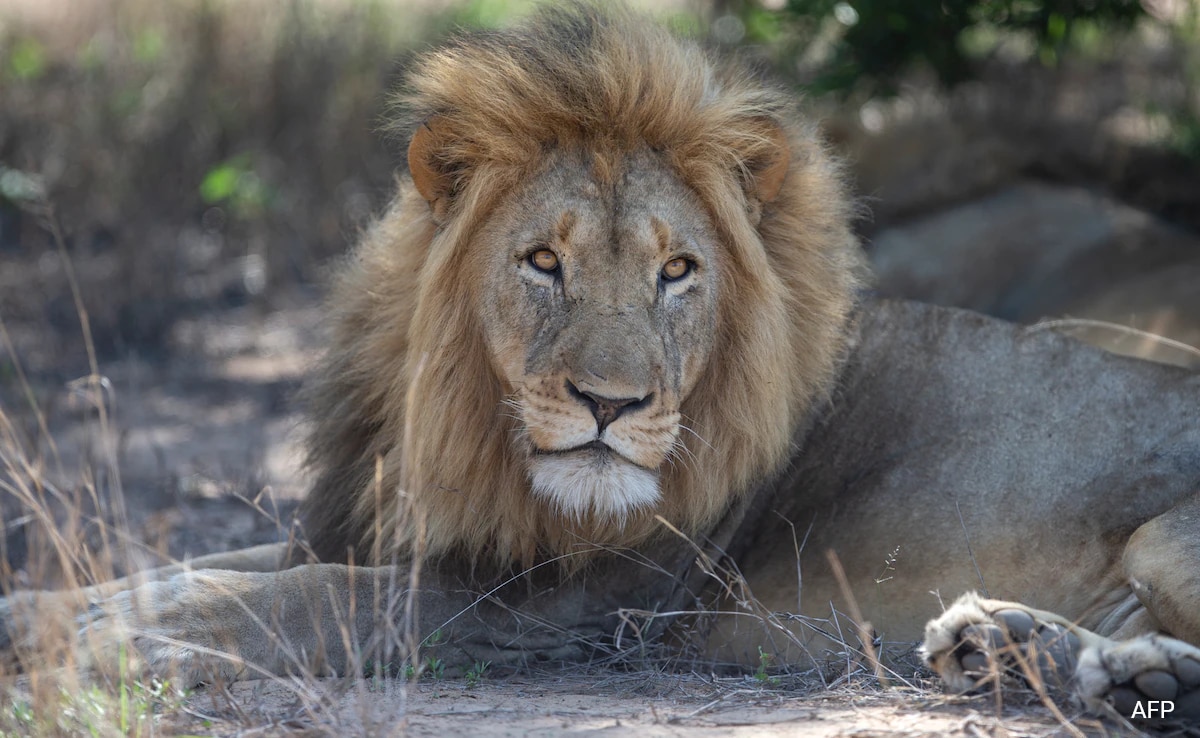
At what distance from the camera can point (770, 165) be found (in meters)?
3.92

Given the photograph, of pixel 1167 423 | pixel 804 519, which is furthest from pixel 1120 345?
pixel 804 519

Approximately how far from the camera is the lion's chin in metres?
3.39

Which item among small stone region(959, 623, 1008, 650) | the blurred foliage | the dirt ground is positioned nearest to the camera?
→ the dirt ground

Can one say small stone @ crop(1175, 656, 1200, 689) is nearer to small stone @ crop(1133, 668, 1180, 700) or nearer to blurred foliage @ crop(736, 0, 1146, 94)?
small stone @ crop(1133, 668, 1180, 700)

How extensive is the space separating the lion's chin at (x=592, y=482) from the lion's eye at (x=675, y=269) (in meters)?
0.57

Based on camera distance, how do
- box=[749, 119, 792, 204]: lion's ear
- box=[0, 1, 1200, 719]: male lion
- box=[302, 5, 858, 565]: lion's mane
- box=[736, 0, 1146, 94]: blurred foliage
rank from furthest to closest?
1. box=[736, 0, 1146, 94]: blurred foliage
2. box=[749, 119, 792, 204]: lion's ear
3. box=[302, 5, 858, 565]: lion's mane
4. box=[0, 1, 1200, 719]: male lion

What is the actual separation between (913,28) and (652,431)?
404cm

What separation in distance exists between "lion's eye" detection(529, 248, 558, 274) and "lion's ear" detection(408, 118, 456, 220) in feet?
1.28

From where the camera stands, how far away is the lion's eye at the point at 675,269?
3654 mm

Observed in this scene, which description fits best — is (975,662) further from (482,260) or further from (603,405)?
(482,260)

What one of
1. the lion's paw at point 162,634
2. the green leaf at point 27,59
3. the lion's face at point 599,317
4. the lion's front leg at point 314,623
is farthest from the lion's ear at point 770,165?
the green leaf at point 27,59

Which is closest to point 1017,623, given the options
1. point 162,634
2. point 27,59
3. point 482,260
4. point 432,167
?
point 482,260

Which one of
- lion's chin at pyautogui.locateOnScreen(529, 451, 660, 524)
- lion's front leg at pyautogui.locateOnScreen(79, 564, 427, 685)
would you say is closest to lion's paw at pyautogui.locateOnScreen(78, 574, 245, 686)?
lion's front leg at pyautogui.locateOnScreen(79, 564, 427, 685)

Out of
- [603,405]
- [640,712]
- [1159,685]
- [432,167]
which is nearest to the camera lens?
[1159,685]
